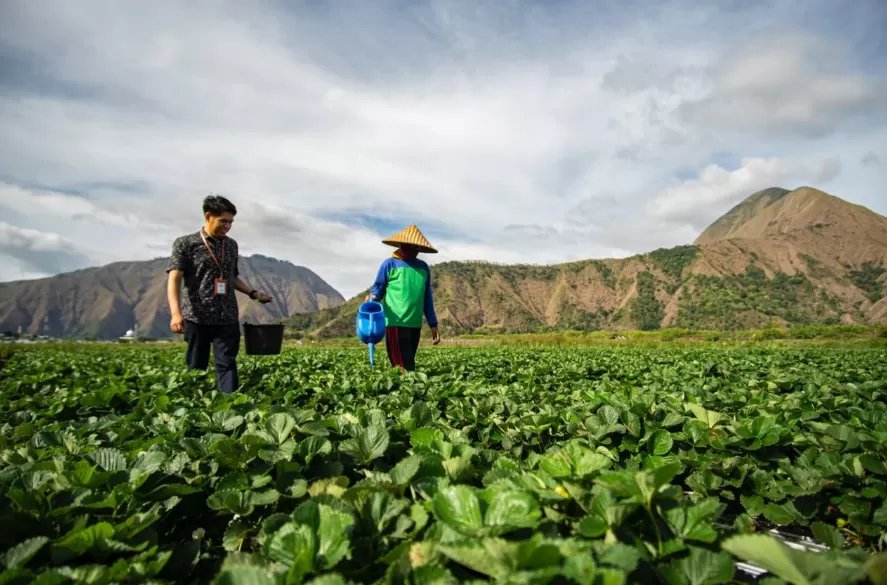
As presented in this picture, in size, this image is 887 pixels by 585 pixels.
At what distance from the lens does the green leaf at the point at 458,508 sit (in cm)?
91

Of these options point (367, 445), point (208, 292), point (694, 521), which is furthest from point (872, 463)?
point (208, 292)

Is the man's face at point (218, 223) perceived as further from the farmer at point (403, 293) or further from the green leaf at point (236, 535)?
the green leaf at point (236, 535)

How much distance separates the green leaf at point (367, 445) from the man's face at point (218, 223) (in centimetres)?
383

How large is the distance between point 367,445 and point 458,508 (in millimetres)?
574

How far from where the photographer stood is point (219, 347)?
176 inches

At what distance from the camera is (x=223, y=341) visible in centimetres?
451

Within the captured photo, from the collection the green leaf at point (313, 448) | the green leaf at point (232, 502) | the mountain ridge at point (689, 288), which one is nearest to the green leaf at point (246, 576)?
the green leaf at point (232, 502)

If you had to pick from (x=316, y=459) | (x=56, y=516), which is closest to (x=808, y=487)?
(x=316, y=459)

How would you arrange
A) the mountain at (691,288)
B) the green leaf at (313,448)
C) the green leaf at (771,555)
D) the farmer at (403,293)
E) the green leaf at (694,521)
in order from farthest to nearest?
the mountain at (691,288)
the farmer at (403,293)
the green leaf at (313,448)
the green leaf at (694,521)
the green leaf at (771,555)

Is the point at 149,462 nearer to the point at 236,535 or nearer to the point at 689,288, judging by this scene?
the point at 236,535

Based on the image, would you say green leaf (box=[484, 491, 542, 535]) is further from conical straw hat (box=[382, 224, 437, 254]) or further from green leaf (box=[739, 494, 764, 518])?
conical straw hat (box=[382, 224, 437, 254])

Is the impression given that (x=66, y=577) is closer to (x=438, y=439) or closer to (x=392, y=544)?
(x=392, y=544)

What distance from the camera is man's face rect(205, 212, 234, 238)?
4512mm

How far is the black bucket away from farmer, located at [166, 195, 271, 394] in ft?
1.40
